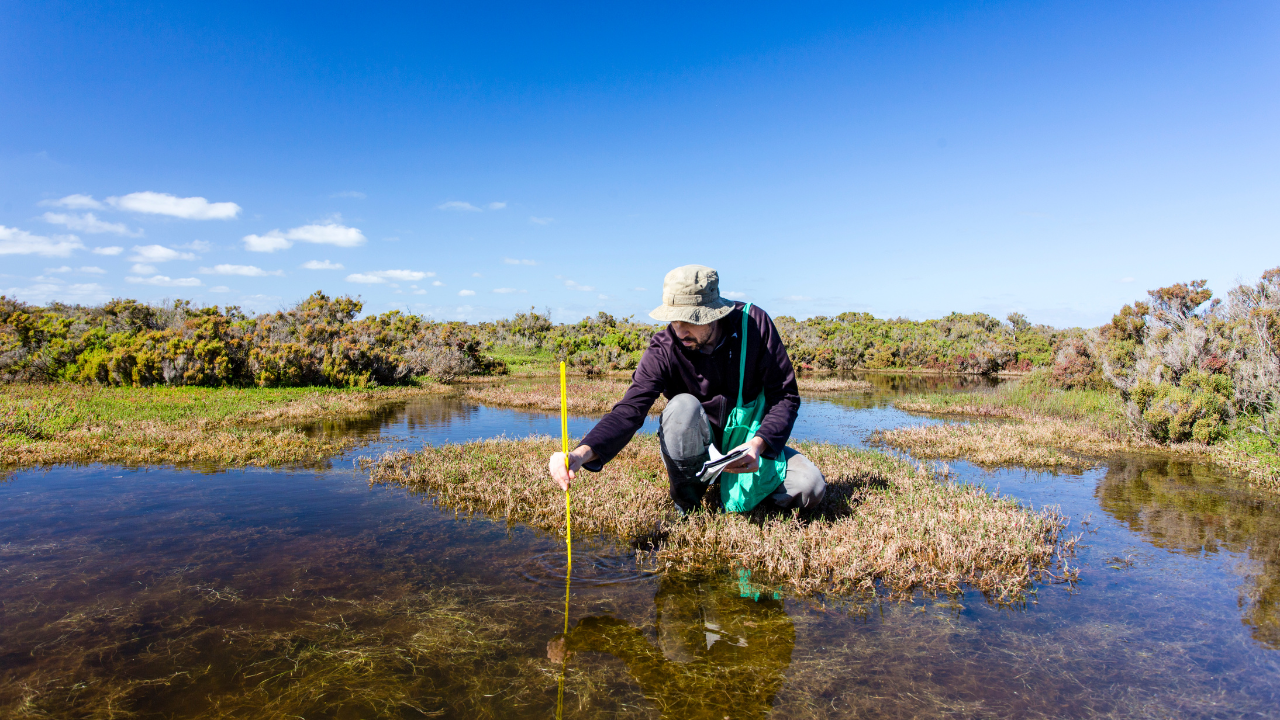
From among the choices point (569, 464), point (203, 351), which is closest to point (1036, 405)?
point (569, 464)

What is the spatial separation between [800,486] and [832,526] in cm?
43

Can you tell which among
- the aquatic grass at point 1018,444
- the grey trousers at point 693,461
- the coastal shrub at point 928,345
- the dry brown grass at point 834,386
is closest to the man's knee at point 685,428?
the grey trousers at point 693,461

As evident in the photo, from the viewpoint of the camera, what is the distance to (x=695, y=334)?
4348mm

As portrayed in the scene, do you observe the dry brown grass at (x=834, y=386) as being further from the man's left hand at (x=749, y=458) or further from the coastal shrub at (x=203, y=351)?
the man's left hand at (x=749, y=458)

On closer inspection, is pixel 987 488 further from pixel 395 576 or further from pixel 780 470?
pixel 395 576

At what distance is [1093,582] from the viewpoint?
177 inches

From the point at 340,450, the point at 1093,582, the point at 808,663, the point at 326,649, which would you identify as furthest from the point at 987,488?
the point at 340,450

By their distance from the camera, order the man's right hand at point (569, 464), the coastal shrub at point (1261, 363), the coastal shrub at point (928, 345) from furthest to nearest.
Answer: the coastal shrub at point (928, 345) < the coastal shrub at point (1261, 363) < the man's right hand at point (569, 464)

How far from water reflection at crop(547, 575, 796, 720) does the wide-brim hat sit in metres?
1.84

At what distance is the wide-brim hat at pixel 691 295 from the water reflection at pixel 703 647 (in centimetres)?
184

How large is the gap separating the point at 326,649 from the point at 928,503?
4858 mm

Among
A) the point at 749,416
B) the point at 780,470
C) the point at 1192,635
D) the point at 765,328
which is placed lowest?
the point at 1192,635

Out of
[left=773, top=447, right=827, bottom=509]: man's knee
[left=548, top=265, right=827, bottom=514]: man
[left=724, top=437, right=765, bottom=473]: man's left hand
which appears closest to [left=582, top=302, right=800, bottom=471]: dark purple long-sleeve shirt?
[left=548, top=265, right=827, bottom=514]: man

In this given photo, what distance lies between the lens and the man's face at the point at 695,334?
4298 mm
